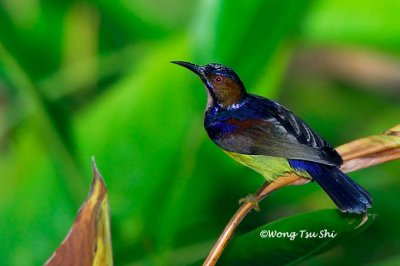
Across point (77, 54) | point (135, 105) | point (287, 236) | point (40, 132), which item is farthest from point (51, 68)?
point (287, 236)

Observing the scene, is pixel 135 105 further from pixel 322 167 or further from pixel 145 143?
pixel 322 167

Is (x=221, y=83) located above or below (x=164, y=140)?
above

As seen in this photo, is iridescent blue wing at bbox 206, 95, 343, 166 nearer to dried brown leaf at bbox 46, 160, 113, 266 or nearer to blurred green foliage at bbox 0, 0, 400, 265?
dried brown leaf at bbox 46, 160, 113, 266

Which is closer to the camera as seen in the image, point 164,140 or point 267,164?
point 267,164

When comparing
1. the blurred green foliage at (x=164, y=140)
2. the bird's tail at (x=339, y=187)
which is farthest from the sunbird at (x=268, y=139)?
the blurred green foliage at (x=164, y=140)

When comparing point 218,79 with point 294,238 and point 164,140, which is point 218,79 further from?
point 164,140

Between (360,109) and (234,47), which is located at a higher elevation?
(234,47)

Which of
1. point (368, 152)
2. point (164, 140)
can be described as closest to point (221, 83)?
point (368, 152)
